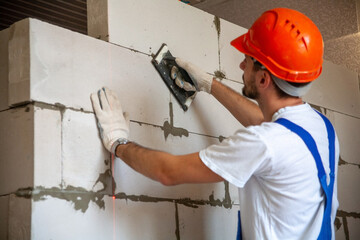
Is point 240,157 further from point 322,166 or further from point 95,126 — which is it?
point 95,126

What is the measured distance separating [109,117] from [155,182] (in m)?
0.46

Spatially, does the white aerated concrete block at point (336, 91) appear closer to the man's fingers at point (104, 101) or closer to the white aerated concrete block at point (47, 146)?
the man's fingers at point (104, 101)

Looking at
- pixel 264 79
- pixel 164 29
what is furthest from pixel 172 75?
pixel 264 79

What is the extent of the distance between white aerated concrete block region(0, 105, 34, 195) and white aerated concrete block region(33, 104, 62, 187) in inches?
0.8

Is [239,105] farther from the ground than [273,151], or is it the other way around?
[239,105]

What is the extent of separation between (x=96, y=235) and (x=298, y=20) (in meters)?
1.33

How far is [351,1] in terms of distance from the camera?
489 centimetres

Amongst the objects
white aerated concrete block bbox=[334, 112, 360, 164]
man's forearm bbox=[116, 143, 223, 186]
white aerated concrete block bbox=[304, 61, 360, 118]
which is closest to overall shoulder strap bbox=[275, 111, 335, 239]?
man's forearm bbox=[116, 143, 223, 186]

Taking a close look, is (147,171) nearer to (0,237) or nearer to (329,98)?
(0,237)

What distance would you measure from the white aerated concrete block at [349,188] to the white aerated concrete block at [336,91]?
1.65 ft

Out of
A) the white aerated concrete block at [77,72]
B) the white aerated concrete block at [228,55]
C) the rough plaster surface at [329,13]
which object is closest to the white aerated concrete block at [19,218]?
the white aerated concrete block at [77,72]

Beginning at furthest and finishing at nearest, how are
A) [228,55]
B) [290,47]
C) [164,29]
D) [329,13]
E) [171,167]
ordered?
[329,13]
[228,55]
[164,29]
[290,47]
[171,167]

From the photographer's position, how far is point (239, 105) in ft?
9.02

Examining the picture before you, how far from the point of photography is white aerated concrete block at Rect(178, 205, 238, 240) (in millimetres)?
2672
